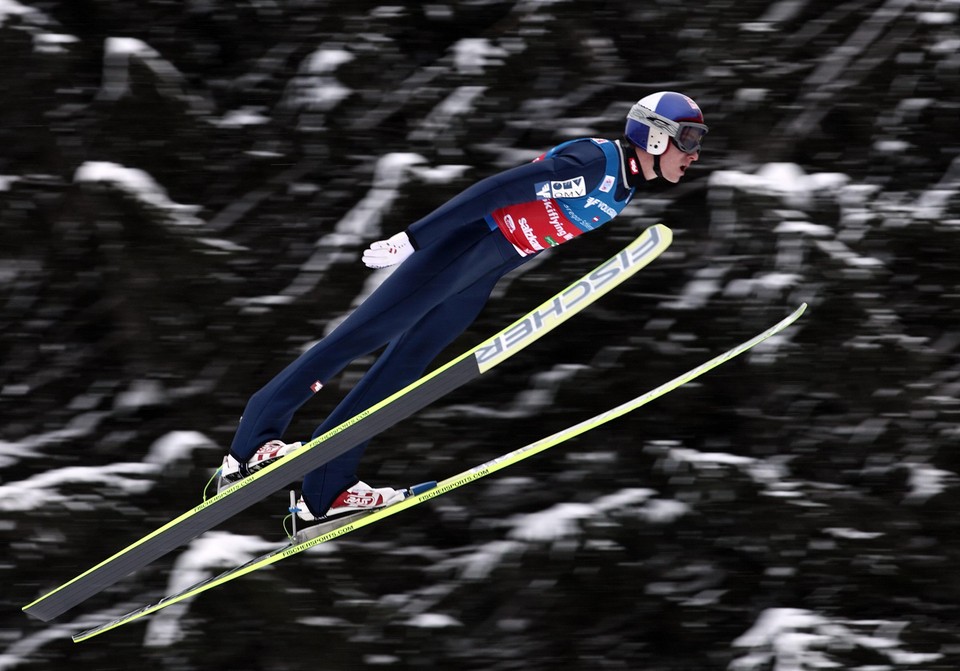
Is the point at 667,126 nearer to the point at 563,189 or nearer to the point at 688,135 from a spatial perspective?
the point at 688,135

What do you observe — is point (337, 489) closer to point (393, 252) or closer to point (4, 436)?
point (393, 252)

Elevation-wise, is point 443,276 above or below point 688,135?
below

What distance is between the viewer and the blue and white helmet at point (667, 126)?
3.94 m

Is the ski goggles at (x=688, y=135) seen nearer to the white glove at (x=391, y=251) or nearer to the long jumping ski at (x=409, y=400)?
the long jumping ski at (x=409, y=400)

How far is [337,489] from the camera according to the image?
470cm

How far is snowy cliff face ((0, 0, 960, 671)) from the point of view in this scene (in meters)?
6.27

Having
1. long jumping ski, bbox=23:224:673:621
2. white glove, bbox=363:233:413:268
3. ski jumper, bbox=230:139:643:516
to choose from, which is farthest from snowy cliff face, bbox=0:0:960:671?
white glove, bbox=363:233:413:268

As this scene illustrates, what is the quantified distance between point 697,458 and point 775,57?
2.15 metres

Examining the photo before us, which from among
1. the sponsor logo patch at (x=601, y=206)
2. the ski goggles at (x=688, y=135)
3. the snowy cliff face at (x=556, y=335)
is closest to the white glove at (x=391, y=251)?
the sponsor logo patch at (x=601, y=206)

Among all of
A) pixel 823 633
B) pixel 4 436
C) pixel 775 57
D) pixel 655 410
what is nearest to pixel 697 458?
pixel 655 410

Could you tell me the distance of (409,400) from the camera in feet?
14.1

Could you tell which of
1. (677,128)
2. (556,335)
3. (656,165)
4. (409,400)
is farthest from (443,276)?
(556,335)

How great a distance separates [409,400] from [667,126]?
1316 millimetres

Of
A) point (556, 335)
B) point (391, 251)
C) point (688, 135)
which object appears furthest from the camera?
point (556, 335)
